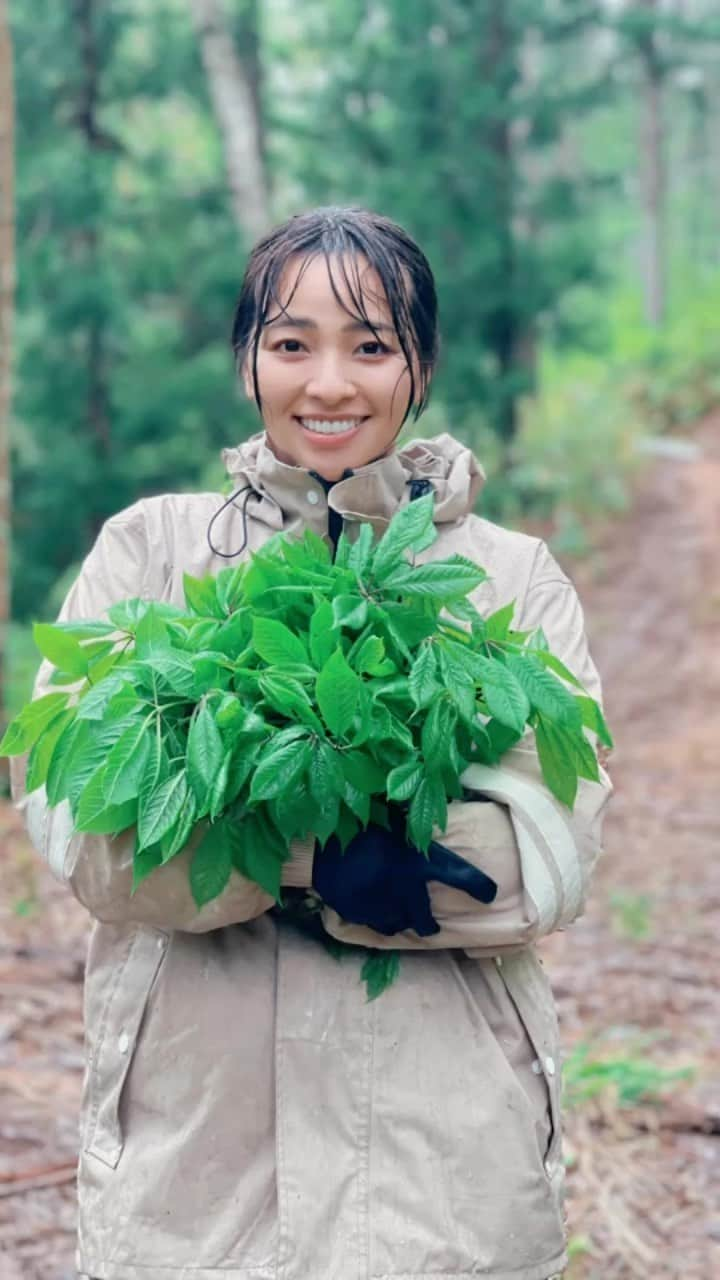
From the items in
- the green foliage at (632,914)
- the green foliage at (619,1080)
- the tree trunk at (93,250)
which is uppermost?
the tree trunk at (93,250)

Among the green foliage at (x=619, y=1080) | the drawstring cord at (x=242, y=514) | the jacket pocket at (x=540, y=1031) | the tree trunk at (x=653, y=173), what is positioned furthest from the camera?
the tree trunk at (x=653, y=173)

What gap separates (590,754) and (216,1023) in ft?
2.34

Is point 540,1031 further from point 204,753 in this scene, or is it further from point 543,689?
point 204,753

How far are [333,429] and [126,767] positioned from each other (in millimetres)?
743

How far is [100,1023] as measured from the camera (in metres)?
2.33

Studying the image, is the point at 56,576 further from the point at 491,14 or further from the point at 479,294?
the point at 491,14

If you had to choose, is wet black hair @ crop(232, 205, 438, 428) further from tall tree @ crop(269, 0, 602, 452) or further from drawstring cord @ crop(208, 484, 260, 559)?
tall tree @ crop(269, 0, 602, 452)

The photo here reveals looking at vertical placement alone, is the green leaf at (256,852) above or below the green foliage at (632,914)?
above

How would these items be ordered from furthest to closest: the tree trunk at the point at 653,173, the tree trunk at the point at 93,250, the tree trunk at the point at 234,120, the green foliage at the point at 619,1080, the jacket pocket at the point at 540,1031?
1. the tree trunk at the point at 653,173
2. the tree trunk at the point at 93,250
3. the tree trunk at the point at 234,120
4. the green foliage at the point at 619,1080
5. the jacket pocket at the point at 540,1031

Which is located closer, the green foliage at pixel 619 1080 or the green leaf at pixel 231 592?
the green leaf at pixel 231 592

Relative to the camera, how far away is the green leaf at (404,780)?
2.04 meters

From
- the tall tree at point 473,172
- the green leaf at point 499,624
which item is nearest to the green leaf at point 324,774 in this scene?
the green leaf at point 499,624

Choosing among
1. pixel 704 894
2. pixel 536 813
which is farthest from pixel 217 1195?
pixel 704 894

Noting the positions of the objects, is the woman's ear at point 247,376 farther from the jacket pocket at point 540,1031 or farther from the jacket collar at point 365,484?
the jacket pocket at point 540,1031
